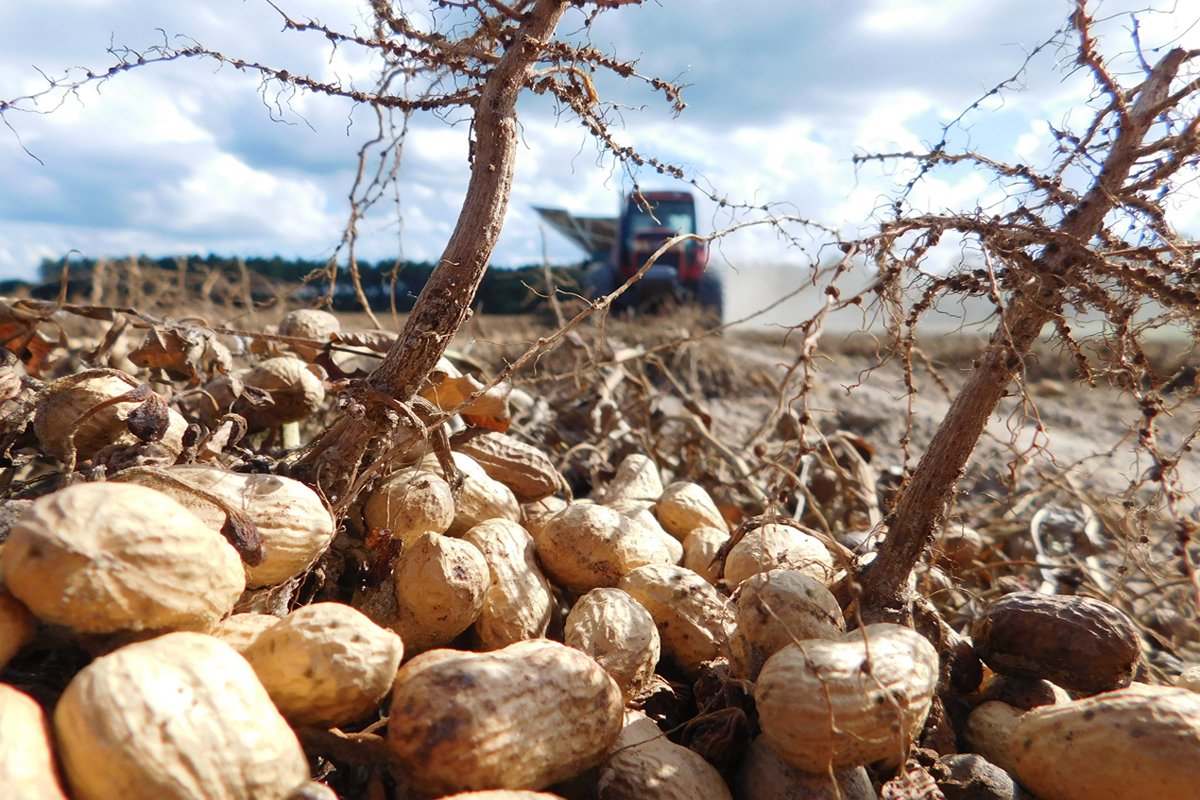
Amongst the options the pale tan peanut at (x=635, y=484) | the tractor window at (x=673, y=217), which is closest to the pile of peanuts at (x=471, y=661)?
the pale tan peanut at (x=635, y=484)

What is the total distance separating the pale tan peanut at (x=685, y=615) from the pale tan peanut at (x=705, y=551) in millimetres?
251

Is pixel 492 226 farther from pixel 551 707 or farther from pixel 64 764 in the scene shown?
pixel 64 764

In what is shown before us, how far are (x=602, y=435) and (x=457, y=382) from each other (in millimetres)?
1054

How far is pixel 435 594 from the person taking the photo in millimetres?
1754

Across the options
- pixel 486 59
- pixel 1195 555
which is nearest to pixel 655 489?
pixel 486 59

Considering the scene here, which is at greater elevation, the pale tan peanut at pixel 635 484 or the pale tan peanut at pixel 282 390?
the pale tan peanut at pixel 282 390

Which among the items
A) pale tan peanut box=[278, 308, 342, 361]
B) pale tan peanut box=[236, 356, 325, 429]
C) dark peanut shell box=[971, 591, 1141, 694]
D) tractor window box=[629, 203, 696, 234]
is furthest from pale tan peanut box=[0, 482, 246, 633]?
tractor window box=[629, 203, 696, 234]

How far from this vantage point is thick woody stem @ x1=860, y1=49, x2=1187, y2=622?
1.69 meters

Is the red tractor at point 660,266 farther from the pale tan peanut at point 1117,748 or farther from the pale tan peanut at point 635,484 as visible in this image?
the pale tan peanut at point 1117,748

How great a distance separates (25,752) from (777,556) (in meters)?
1.60

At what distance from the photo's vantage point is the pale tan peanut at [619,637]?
1.75 metres

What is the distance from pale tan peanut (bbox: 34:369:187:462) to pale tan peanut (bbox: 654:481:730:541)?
1.39m

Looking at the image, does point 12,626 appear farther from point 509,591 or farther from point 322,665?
point 509,591

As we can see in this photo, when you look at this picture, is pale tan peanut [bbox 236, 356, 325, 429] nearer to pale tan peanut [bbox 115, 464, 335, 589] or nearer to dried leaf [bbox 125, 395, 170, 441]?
dried leaf [bbox 125, 395, 170, 441]
